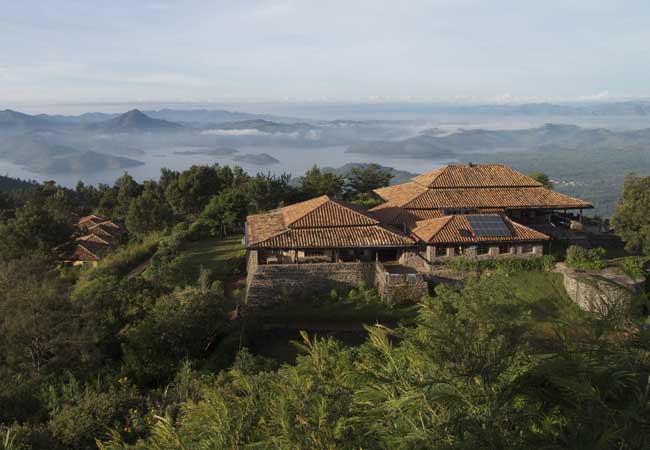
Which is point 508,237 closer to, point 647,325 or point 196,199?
point 647,325

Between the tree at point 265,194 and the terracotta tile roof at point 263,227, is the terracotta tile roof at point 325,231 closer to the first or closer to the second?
the terracotta tile roof at point 263,227

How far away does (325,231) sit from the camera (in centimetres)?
2248

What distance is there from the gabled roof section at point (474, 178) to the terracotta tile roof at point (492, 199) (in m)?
0.42

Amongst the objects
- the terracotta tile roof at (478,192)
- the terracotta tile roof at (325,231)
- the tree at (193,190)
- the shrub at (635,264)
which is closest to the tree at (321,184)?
the tree at (193,190)

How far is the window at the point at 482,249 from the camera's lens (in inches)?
893

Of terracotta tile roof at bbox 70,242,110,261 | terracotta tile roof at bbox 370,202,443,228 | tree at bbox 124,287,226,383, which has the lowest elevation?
terracotta tile roof at bbox 70,242,110,261

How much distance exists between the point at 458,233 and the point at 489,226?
167 centimetres

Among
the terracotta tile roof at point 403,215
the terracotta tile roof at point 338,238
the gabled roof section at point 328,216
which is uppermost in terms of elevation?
the gabled roof section at point 328,216

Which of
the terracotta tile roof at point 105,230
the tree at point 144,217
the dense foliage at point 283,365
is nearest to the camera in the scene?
the dense foliage at point 283,365

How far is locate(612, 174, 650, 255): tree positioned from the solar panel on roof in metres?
6.99

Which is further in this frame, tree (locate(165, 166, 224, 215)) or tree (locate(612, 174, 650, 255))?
tree (locate(165, 166, 224, 215))

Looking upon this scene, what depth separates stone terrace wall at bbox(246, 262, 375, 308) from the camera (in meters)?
21.0

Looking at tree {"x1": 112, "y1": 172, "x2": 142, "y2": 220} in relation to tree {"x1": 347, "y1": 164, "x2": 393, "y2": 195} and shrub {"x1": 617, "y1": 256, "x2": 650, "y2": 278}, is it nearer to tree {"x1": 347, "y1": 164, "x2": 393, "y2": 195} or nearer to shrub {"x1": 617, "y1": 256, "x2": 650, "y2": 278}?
tree {"x1": 347, "y1": 164, "x2": 393, "y2": 195}

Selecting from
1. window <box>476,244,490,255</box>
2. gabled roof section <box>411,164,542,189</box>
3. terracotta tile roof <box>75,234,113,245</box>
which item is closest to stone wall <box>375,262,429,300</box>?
window <box>476,244,490,255</box>
